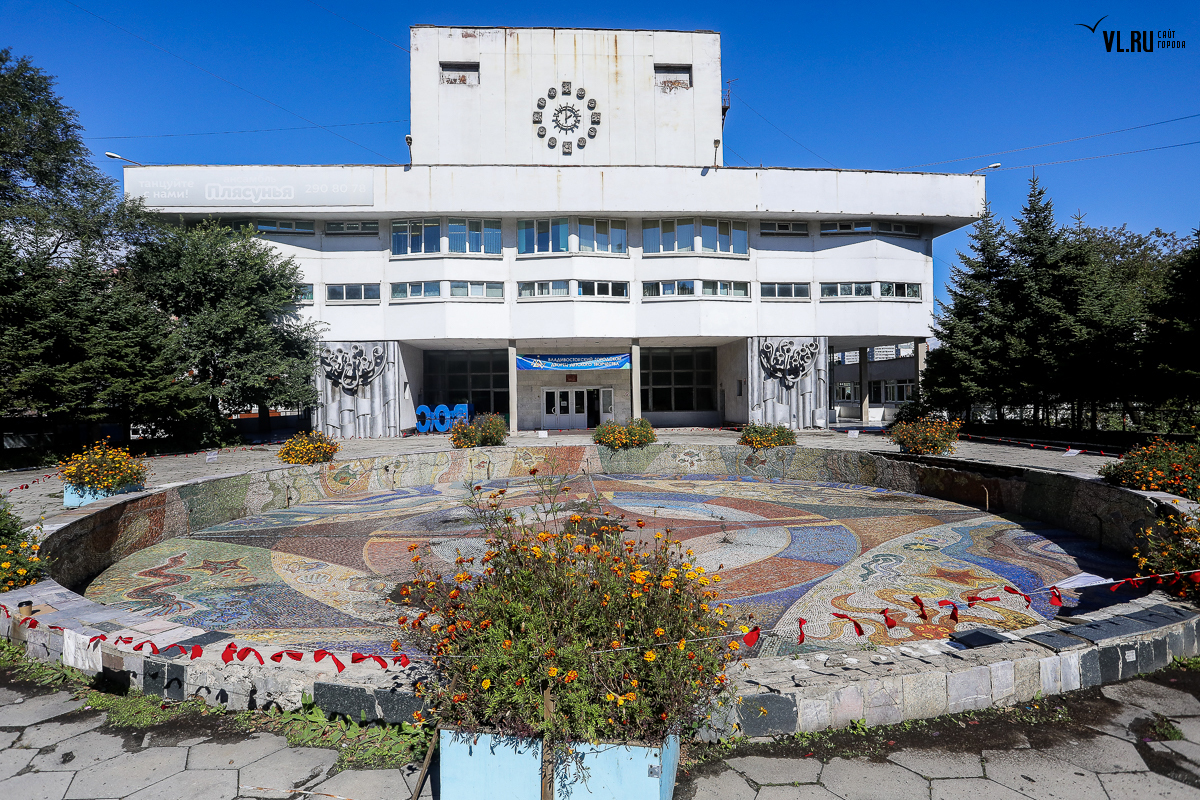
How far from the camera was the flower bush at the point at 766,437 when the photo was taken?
53.7ft

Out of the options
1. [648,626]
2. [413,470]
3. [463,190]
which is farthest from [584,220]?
[648,626]

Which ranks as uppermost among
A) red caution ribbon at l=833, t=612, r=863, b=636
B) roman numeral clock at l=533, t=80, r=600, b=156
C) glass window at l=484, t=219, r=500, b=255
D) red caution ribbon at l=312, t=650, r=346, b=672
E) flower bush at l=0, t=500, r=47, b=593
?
roman numeral clock at l=533, t=80, r=600, b=156

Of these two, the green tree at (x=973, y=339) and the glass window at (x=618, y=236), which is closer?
the green tree at (x=973, y=339)

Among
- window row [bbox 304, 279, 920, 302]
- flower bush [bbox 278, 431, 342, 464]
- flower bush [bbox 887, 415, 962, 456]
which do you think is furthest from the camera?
window row [bbox 304, 279, 920, 302]

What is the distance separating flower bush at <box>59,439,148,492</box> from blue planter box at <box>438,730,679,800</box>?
9.95 m

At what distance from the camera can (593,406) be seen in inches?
1218

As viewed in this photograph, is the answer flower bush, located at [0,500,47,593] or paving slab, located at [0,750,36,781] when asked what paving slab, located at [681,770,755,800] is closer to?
paving slab, located at [0,750,36,781]

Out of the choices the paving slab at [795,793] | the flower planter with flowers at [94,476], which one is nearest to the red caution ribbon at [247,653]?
the paving slab at [795,793]

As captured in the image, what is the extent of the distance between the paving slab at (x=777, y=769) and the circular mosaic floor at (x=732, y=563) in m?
2.28

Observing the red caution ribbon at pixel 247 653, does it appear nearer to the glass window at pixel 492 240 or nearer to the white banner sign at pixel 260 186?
the glass window at pixel 492 240

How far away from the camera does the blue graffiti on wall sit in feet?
91.1

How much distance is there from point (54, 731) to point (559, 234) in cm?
2495

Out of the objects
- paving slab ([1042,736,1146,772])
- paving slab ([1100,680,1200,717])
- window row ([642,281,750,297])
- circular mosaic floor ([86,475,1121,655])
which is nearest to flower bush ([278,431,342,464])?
circular mosaic floor ([86,475,1121,655])

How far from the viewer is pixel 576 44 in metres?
27.9
